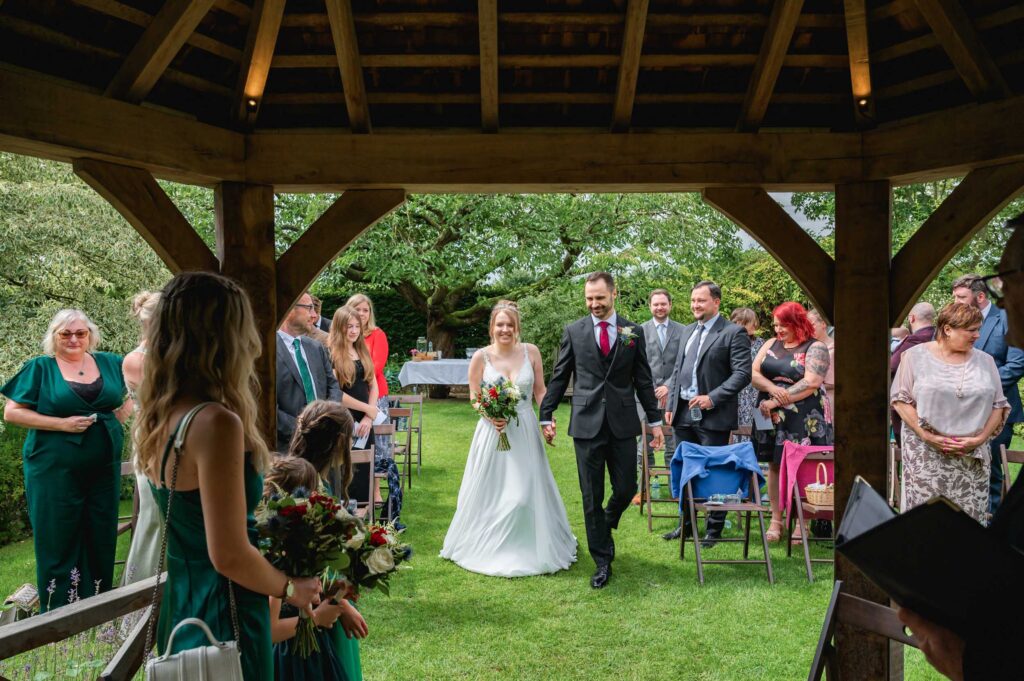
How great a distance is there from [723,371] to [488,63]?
3.70m

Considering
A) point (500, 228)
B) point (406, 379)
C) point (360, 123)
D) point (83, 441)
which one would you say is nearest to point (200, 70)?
point (360, 123)

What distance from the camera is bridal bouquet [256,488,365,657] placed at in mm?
2613

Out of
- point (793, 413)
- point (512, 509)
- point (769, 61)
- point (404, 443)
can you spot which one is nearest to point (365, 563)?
point (769, 61)

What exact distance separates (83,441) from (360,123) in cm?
275

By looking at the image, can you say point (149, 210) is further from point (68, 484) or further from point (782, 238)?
point (782, 238)

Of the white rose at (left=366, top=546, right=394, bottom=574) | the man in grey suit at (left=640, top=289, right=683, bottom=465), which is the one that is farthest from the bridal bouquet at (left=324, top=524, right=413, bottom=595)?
the man in grey suit at (left=640, top=289, right=683, bottom=465)

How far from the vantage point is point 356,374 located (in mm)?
7348

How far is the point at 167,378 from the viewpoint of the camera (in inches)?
89.0

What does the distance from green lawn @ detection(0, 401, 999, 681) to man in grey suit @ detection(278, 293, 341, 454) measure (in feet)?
4.65

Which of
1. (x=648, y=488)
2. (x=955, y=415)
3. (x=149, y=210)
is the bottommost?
(x=648, y=488)

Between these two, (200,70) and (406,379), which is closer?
(200,70)

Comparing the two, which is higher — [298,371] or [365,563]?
[298,371]

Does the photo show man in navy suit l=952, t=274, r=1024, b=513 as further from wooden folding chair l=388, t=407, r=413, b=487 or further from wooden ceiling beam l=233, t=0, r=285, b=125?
wooden ceiling beam l=233, t=0, r=285, b=125

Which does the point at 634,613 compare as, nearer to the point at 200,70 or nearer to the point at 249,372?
the point at 249,372
